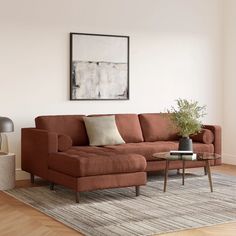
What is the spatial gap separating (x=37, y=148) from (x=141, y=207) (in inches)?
65.7

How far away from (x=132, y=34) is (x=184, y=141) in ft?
7.48

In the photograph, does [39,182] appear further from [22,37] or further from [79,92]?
[22,37]

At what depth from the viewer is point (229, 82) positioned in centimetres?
884

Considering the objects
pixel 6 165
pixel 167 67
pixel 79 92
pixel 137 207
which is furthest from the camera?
pixel 167 67

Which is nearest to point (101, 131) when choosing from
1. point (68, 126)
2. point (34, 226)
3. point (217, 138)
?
point (68, 126)

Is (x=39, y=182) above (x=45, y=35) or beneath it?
beneath

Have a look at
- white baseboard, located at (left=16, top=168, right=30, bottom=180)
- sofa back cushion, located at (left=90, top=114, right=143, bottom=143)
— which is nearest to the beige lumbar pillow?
sofa back cushion, located at (left=90, top=114, right=143, bottom=143)

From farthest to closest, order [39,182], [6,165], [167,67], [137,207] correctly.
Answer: [167,67]
[39,182]
[6,165]
[137,207]

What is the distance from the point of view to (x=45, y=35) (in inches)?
284

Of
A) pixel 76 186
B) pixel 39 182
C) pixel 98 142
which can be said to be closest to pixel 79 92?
pixel 98 142

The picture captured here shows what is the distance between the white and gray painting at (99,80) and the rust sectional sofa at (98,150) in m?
0.48

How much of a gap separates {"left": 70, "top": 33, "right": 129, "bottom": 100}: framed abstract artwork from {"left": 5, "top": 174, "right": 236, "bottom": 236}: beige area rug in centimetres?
160

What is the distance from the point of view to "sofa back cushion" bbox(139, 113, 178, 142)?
758cm

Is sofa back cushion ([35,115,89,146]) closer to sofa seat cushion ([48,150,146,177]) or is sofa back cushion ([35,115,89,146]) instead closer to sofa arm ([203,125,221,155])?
sofa seat cushion ([48,150,146,177])
